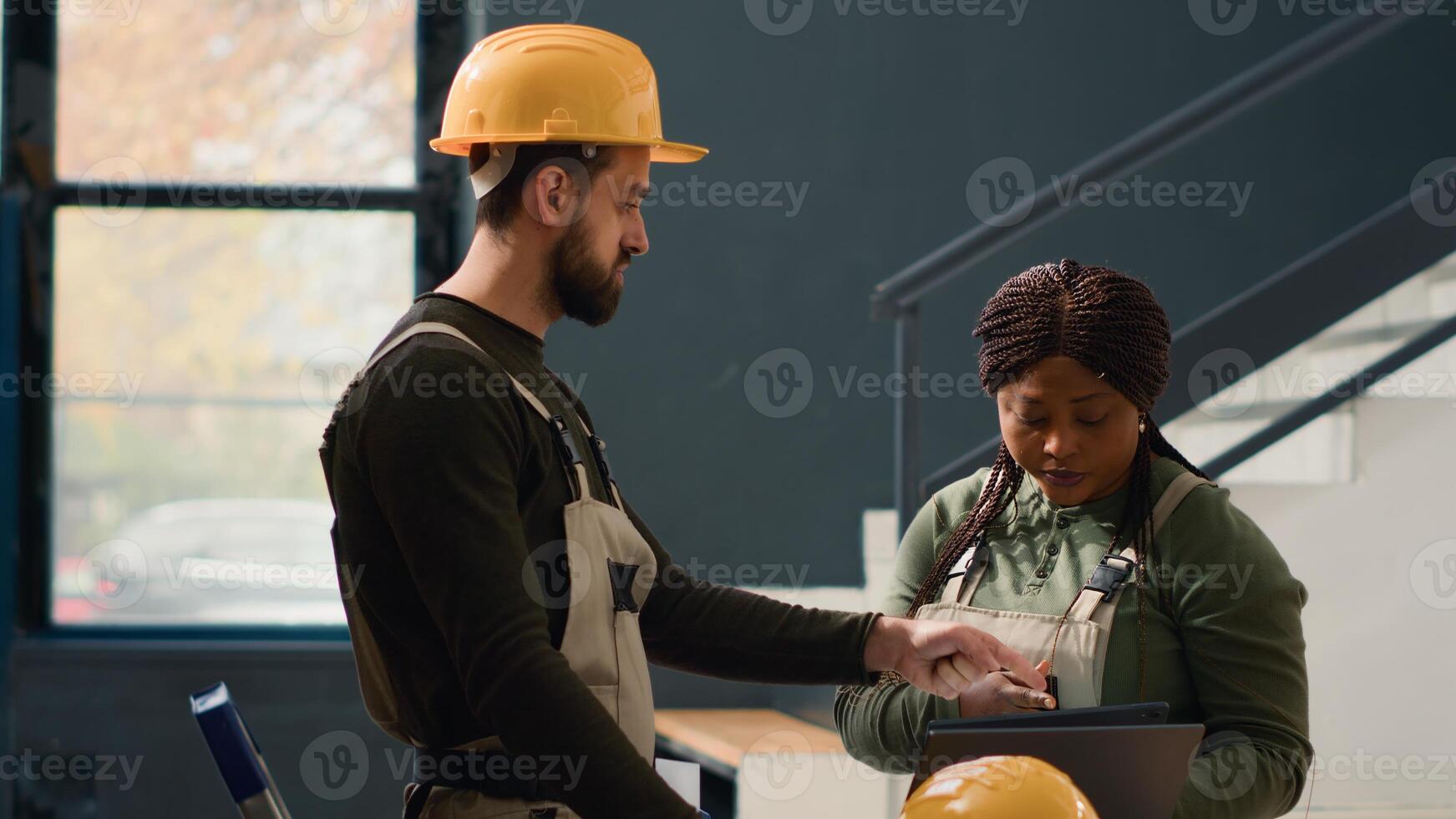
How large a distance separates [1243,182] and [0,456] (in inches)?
145

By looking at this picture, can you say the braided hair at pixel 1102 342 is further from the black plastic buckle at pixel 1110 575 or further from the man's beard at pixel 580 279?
the man's beard at pixel 580 279

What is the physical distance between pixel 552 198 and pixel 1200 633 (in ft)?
2.90

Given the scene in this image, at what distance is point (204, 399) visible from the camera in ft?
12.5

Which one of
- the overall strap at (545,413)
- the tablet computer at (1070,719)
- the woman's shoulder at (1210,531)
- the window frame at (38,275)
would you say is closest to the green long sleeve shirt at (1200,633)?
the woman's shoulder at (1210,531)

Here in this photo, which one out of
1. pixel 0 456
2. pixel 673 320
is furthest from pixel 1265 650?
pixel 0 456

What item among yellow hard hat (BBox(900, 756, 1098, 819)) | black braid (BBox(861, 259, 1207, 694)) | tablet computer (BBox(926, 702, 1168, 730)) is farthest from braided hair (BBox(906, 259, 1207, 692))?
yellow hard hat (BBox(900, 756, 1098, 819))

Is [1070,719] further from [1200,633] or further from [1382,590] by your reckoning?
[1382,590]

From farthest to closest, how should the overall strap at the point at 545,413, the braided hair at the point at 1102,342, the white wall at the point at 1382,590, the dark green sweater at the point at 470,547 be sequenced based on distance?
the white wall at the point at 1382,590 < the braided hair at the point at 1102,342 < the overall strap at the point at 545,413 < the dark green sweater at the point at 470,547

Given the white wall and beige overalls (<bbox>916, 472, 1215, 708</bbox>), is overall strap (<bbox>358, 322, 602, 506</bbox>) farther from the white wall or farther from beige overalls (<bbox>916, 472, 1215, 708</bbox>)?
the white wall

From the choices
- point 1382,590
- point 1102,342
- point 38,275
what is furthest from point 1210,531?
point 38,275

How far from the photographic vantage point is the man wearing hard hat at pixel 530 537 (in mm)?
1227

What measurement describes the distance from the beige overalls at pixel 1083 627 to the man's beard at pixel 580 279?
24.0 inches

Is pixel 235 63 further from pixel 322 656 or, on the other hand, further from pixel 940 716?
pixel 940 716

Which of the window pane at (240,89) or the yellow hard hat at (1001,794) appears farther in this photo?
the window pane at (240,89)
